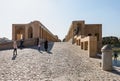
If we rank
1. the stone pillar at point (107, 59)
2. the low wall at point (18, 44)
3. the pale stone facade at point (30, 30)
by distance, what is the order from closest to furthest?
the stone pillar at point (107, 59) < the low wall at point (18, 44) < the pale stone facade at point (30, 30)

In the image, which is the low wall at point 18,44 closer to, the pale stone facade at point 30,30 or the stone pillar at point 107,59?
the pale stone facade at point 30,30

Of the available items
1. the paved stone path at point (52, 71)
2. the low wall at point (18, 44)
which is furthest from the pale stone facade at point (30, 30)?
the paved stone path at point (52, 71)

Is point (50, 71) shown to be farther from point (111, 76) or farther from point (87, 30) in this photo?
point (87, 30)

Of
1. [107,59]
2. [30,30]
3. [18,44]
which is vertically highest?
[30,30]

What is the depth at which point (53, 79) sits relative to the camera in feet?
37.4

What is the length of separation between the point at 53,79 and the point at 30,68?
2.62m

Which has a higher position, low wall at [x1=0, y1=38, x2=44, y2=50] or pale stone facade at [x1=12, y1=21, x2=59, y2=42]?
pale stone facade at [x1=12, y1=21, x2=59, y2=42]

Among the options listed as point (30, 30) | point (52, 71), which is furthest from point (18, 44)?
point (52, 71)

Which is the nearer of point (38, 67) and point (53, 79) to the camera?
point (53, 79)

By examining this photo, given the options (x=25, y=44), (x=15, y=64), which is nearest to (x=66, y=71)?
(x=15, y=64)

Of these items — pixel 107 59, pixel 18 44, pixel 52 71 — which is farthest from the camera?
pixel 18 44

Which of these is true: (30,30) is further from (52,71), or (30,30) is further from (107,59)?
(52,71)

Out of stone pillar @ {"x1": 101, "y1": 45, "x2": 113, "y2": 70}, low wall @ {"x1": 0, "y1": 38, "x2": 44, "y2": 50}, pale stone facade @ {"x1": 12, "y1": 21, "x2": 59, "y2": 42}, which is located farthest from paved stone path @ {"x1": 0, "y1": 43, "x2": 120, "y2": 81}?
pale stone facade @ {"x1": 12, "y1": 21, "x2": 59, "y2": 42}

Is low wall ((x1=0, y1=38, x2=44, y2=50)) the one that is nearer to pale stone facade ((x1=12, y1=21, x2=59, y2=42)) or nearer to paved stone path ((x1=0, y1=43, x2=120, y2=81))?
pale stone facade ((x1=12, y1=21, x2=59, y2=42))
